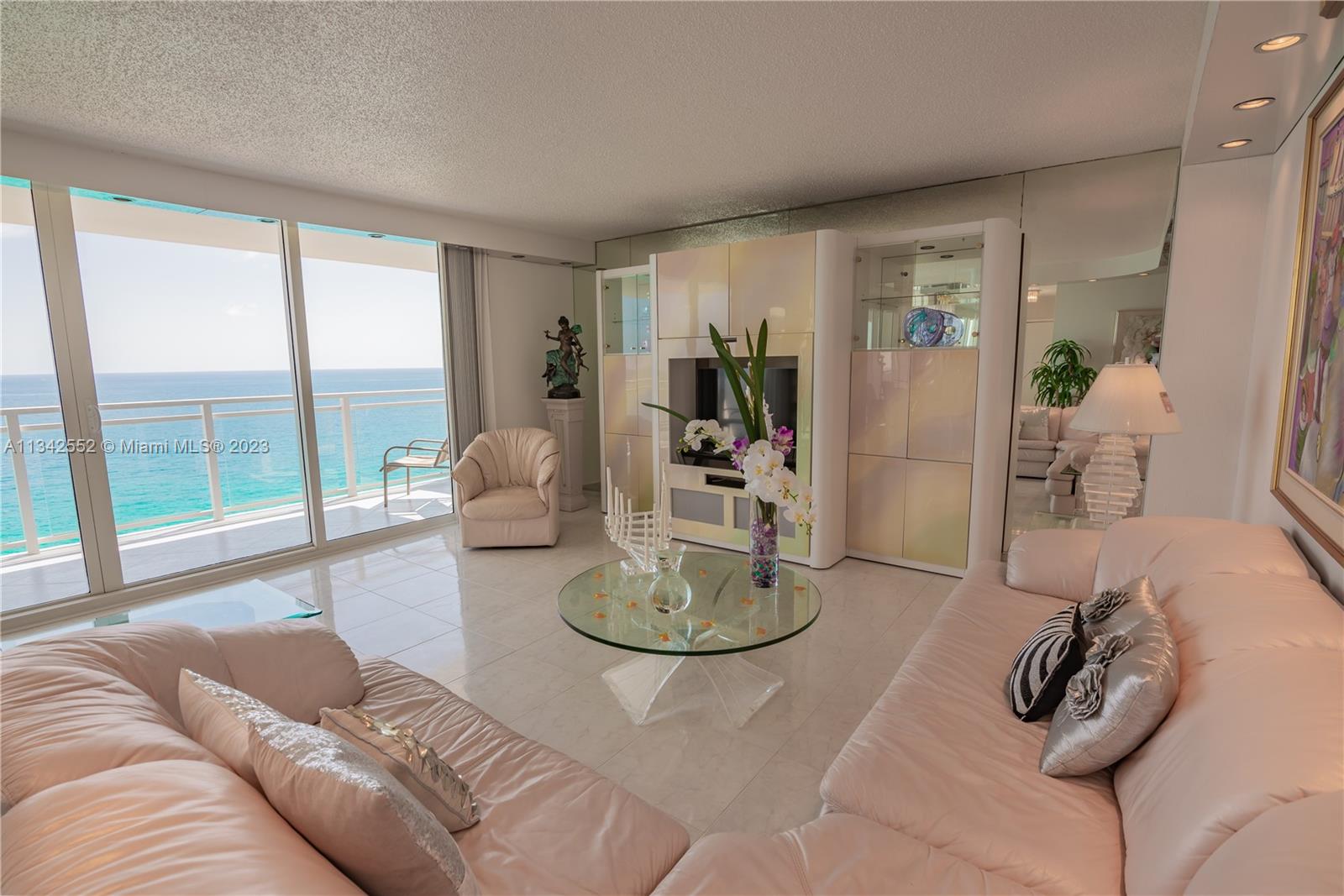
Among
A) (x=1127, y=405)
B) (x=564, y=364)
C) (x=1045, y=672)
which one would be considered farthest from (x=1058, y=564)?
(x=564, y=364)

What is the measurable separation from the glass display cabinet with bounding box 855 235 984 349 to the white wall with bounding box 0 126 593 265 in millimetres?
3370

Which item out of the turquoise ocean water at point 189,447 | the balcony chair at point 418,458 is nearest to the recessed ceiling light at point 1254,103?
the turquoise ocean water at point 189,447

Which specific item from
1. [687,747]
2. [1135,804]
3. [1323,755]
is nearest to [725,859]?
[1135,804]

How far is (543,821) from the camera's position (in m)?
1.31

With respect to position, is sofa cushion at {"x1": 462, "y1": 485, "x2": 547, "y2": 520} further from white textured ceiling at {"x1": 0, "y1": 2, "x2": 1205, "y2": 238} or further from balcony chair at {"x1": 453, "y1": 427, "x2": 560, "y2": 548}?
white textured ceiling at {"x1": 0, "y1": 2, "x2": 1205, "y2": 238}

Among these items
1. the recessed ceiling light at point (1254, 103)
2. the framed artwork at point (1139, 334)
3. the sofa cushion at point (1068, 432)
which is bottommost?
the sofa cushion at point (1068, 432)

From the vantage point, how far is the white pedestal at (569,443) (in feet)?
19.6

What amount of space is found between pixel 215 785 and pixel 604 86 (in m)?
2.79

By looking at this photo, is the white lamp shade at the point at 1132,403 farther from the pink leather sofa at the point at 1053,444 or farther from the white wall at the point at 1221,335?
the pink leather sofa at the point at 1053,444

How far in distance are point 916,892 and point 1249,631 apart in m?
0.93

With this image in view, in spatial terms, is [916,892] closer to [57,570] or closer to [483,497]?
[483,497]

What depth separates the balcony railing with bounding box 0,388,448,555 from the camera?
378cm

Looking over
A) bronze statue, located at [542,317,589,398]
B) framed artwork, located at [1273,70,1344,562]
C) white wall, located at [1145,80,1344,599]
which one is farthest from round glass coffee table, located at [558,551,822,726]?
bronze statue, located at [542,317,589,398]

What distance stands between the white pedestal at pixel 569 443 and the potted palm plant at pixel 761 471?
10.9 feet
